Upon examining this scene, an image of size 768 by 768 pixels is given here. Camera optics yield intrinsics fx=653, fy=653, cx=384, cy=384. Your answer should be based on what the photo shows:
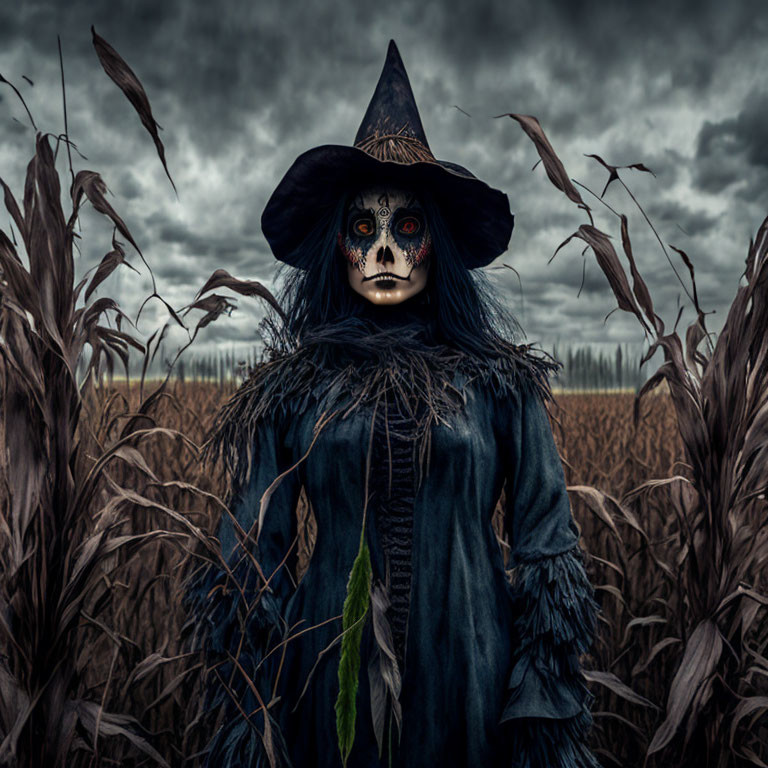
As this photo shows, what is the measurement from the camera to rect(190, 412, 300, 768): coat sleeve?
1.45m

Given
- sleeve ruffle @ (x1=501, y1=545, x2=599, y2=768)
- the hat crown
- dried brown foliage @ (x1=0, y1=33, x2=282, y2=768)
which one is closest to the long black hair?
the hat crown

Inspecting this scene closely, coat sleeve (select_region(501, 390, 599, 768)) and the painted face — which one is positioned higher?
the painted face

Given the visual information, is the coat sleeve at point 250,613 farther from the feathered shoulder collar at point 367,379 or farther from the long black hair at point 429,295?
the long black hair at point 429,295

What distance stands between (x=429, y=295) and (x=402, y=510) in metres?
0.57

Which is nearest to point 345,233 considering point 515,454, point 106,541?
point 515,454

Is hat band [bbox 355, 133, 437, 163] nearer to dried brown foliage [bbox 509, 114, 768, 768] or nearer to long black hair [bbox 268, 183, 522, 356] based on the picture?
long black hair [bbox 268, 183, 522, 356]

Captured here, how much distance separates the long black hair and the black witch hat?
0.15 feet

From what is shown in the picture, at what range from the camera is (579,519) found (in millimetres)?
2879

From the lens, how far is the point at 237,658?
4.71 feet

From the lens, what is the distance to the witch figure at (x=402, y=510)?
1474 millimetres

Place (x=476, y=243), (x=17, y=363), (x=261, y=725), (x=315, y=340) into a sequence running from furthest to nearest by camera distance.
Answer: (x=476, y=243), (x=315, y=340), (x=261, y=725), (x=17, y=363)

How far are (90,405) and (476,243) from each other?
1.11 meters

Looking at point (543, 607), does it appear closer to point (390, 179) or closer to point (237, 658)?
point (237, 658)

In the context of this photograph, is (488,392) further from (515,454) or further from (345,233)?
(345,233)
